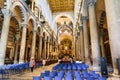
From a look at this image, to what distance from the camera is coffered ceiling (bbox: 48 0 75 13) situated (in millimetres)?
30898

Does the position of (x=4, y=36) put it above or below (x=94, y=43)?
above

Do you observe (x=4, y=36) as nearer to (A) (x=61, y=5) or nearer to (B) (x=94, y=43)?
(B) (x=94, y=43)

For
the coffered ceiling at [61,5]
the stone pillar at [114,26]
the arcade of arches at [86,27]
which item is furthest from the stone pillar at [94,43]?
the coffered ceiling at [61,5]

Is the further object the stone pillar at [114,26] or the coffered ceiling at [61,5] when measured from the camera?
the coffered ceiling at [61,5]

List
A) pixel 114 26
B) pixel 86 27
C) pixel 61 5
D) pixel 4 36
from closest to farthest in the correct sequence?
pixel 114 26 → pixel 4 36 → pixel 86 27 → pixel 61 5

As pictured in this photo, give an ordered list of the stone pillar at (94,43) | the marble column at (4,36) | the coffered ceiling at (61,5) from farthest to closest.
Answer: the coffered ceiling at (61,5), the marble column at (4,36), the stone pillar at (94,43)

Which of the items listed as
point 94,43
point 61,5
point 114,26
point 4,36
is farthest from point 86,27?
point 61,5

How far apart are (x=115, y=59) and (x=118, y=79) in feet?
3.08

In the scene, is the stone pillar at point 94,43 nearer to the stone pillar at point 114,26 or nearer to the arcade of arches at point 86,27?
the arcade of arches at point 86,27

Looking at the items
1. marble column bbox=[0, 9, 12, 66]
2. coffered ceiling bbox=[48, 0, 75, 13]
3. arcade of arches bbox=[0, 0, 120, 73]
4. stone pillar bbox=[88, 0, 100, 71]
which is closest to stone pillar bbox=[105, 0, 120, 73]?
arcade of arches bbox=[0, 0, 120, 73]

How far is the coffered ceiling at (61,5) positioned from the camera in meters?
30.9

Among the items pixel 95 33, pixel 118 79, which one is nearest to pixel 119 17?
pixel 118 79

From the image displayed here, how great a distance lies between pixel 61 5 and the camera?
3278 centimetres

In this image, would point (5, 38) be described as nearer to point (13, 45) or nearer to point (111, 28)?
point (111, 28)
